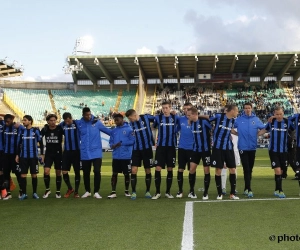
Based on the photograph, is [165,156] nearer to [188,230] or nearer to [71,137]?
[71,137]

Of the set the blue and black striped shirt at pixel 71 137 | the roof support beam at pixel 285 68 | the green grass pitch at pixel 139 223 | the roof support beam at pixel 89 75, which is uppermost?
the roof support beam at pixel 285 68

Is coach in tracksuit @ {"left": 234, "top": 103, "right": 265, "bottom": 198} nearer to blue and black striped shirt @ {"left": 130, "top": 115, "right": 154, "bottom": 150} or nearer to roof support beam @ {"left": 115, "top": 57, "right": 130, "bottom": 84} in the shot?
blue and black striped shirt @ {"left": 130, "top": 115, "right": 154, "bottom": 150}

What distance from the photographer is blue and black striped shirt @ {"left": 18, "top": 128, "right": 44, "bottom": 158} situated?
38.5 ft

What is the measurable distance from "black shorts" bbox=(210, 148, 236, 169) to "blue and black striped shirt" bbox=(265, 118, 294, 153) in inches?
39.1

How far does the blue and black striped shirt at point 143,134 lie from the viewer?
11.3m

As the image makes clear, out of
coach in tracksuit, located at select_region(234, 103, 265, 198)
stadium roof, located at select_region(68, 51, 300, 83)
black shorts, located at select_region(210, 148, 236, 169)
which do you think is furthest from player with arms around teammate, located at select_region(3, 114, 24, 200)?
stadium roof, located at select_region(68, 51, 300, 83)

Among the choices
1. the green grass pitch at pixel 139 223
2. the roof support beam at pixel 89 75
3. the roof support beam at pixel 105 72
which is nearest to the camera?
the green grass pitch at pixel 139 223

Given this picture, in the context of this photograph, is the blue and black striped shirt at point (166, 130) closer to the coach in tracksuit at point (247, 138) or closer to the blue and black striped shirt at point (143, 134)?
the blue and black striped shirt at point (143, 134)

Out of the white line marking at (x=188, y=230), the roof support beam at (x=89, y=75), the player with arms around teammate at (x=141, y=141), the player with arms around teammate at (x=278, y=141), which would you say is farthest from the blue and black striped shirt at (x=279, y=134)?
the roof support beam at (x=89, y=75)

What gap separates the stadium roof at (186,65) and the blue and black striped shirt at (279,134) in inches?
1526

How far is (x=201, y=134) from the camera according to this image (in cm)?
1105

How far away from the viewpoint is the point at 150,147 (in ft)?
37.3

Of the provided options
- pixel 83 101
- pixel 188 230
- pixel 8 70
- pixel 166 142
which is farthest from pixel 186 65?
pixel 188 230

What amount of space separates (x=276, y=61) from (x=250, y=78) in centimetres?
502
